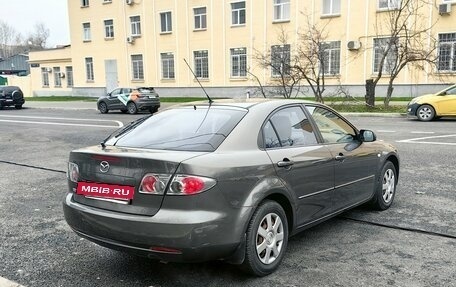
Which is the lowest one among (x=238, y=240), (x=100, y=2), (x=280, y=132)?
(x=238, y=240)

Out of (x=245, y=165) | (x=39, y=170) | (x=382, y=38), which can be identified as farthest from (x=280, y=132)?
(x=382, y=38)

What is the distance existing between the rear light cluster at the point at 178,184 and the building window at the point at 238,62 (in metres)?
29.8

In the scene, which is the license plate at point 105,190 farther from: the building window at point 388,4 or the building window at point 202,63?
the building window at point 202,63

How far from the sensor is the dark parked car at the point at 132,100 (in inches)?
966

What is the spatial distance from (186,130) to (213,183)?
2.75 ft

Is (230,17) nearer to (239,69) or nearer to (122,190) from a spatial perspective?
(239,69)

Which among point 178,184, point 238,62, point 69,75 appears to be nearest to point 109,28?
point 69,75

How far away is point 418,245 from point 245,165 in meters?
2.09

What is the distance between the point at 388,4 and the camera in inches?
1064

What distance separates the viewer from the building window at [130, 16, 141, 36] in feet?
122

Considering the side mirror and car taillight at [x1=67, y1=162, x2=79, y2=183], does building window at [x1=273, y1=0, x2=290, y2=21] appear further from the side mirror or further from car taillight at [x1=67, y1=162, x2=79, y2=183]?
car taillight at [x1=67, y1=162, x2=79, y2=183]

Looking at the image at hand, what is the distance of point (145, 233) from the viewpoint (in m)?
3.39

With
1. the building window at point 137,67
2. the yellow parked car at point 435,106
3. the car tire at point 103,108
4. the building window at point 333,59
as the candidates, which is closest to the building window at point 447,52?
the building window at point 333,59

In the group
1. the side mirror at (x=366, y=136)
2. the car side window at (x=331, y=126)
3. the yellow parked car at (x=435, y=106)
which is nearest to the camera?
the car side window at (x=331, y=126)
